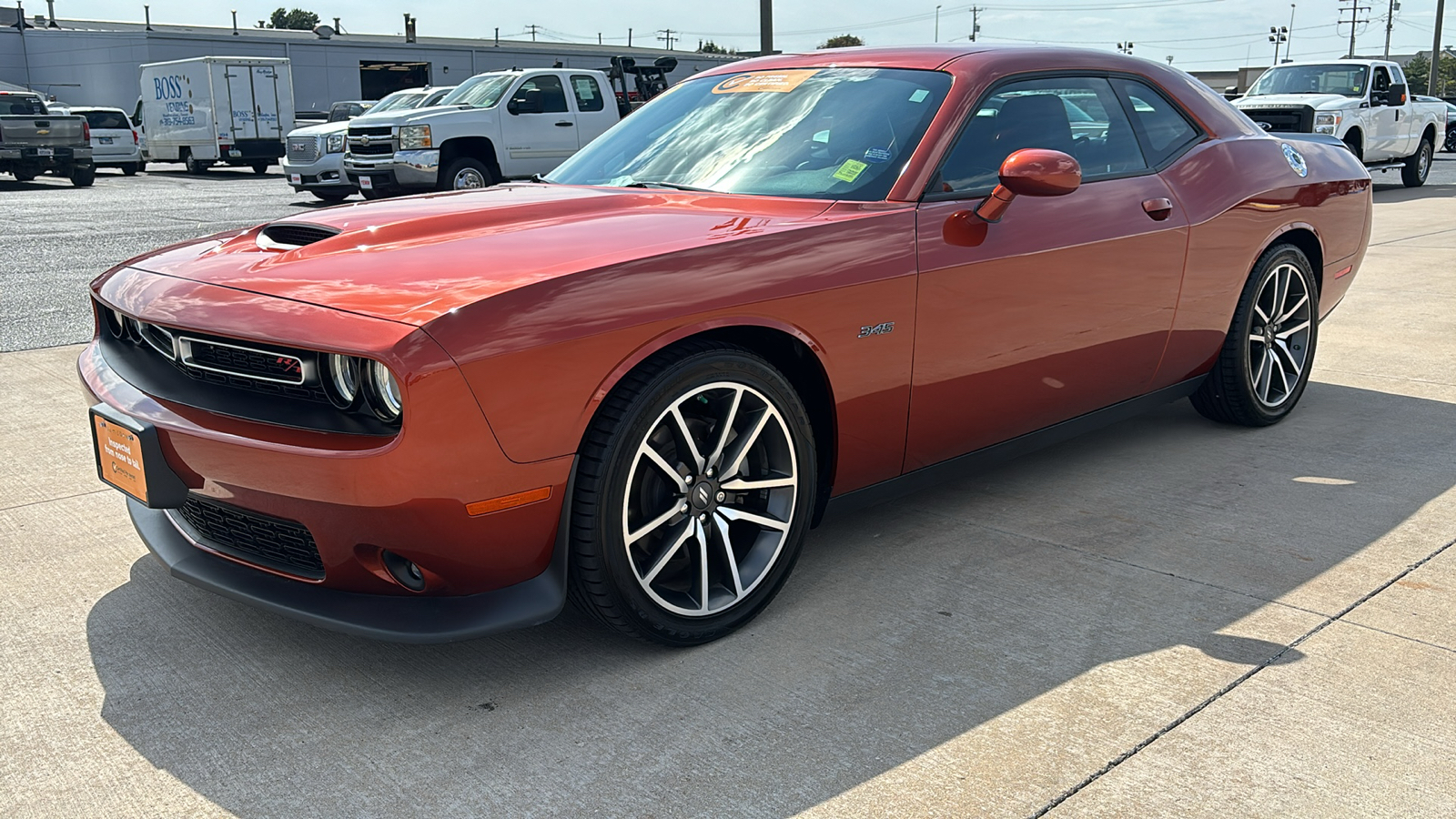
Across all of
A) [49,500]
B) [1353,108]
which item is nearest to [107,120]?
[1353,108]

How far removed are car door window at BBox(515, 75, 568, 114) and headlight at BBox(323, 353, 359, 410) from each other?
13.6 metres

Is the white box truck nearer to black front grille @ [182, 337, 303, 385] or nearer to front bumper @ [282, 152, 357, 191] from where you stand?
front bumper @ [282, 152, 357, 191]

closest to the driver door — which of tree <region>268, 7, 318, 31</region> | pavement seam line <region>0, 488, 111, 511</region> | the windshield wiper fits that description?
the windshield wiper

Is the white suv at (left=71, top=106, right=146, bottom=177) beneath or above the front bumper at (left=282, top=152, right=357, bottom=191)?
above

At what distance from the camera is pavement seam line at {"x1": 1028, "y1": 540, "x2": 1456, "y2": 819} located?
2.33 metres

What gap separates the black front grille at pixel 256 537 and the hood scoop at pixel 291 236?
0.70 m

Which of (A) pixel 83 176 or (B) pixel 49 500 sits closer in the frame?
(B) pixel 49 500

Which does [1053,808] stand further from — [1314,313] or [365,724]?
[1314,313]

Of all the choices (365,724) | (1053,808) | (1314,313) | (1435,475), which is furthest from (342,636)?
(1314,313)

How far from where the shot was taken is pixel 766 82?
13.2 ft

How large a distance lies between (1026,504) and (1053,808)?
6.02ft

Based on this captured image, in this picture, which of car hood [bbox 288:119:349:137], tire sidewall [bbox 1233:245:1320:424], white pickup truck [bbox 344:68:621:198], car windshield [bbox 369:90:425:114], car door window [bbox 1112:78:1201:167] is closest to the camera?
car door window [bbox 1112:78:1201:167]

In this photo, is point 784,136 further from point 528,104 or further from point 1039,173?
point 528,104

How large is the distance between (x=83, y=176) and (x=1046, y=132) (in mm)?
22907
